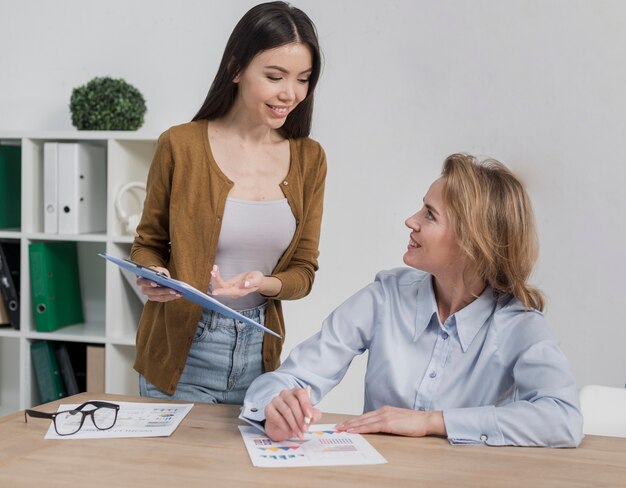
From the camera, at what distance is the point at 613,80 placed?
311 centimetres

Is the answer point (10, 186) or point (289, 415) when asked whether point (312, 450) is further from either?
point (10, 186)

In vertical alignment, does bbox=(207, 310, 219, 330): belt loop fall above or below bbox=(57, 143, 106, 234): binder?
below

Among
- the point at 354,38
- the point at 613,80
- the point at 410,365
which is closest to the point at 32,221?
the point at 354,38

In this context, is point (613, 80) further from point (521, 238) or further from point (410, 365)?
point (410, 365)

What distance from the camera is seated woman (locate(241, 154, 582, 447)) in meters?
1.69

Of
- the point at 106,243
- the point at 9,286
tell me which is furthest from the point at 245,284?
the point at 9,286

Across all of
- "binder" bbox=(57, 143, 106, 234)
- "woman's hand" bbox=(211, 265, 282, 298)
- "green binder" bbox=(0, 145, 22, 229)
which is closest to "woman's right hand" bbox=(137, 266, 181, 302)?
"woman's hand" bbox=(211, 265, 282, 298)

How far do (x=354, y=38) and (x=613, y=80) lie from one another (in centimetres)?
105

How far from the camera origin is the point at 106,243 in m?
3.35

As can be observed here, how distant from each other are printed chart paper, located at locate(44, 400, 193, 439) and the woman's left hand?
0.27 m

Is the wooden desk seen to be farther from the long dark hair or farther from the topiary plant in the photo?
the topiary plant

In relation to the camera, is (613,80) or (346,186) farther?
(346,186)

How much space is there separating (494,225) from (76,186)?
203cm

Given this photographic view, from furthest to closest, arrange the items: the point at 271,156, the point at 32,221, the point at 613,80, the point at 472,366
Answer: the point at 32,221 < the point at 613,80 < the point at 271,156 < the point at 472,366
